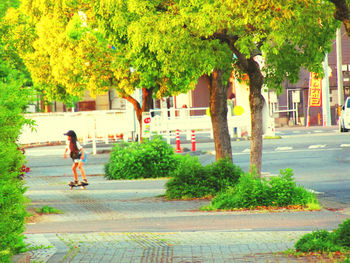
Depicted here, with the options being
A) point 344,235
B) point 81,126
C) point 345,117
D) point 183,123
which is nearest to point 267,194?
point 344,235

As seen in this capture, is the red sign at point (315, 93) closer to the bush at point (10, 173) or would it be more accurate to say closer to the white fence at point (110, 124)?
the white fence at point (110, 124)

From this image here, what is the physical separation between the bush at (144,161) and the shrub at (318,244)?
14.1 meters

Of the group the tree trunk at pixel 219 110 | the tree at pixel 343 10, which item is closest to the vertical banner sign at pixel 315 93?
the tree trunk at pixel 219 110

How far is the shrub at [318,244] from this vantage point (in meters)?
9.57

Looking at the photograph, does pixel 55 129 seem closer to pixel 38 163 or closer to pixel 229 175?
pixel 38 163

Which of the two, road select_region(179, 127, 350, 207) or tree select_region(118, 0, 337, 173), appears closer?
tree select_region(118, 0, 337, 173)

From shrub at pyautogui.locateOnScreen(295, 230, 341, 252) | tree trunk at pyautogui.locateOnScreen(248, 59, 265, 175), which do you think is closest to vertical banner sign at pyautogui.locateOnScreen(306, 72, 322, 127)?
tree trunk at pyautogui.locateOnScreen(248, 59, 265, 175)

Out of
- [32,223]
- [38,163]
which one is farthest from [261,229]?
[38,163]

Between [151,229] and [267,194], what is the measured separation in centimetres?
322

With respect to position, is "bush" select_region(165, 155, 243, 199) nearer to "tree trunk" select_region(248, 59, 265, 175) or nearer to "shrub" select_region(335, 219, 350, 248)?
"tree trunk" select_region(248, 59, 265, 175)

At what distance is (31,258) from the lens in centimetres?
1009

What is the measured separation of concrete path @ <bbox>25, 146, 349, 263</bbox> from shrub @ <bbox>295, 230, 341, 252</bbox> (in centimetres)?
29

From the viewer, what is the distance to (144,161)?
79.2 feet

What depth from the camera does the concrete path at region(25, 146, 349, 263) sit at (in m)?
10.2
